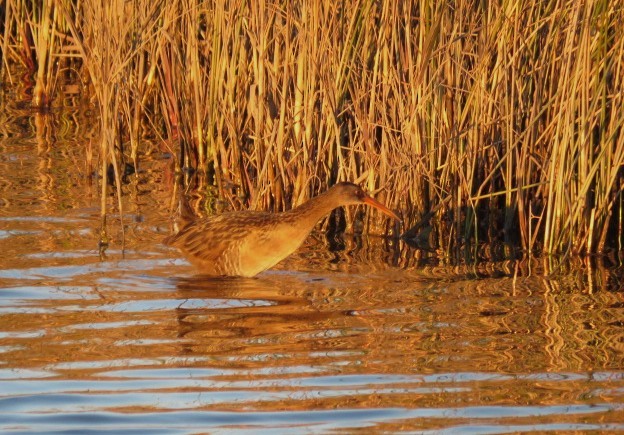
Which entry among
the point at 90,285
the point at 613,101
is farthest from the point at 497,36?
the point at 90,285

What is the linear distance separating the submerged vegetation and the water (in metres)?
0.56

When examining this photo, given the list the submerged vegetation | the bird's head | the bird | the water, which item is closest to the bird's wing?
the bird

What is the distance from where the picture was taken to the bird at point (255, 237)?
26.2 feet

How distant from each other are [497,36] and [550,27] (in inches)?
14.8

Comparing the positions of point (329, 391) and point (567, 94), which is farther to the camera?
point (567, 94)

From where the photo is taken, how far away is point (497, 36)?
8.37 metres

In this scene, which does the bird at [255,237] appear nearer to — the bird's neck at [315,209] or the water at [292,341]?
the bird's neck at [315,209]

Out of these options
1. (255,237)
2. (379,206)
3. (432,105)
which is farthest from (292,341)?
(432,105)

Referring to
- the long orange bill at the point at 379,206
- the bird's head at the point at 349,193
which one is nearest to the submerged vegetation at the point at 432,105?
the long orange bill at the point at 379,206

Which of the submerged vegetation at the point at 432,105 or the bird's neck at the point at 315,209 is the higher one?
the submerged vegetation at the point at 432,105

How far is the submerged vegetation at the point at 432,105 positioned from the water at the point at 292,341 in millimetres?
559

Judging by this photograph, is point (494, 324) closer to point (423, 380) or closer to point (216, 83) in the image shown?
point (423, 380)

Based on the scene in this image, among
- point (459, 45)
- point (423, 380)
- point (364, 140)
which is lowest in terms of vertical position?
point (423, 380)

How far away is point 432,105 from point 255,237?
5.64ft
